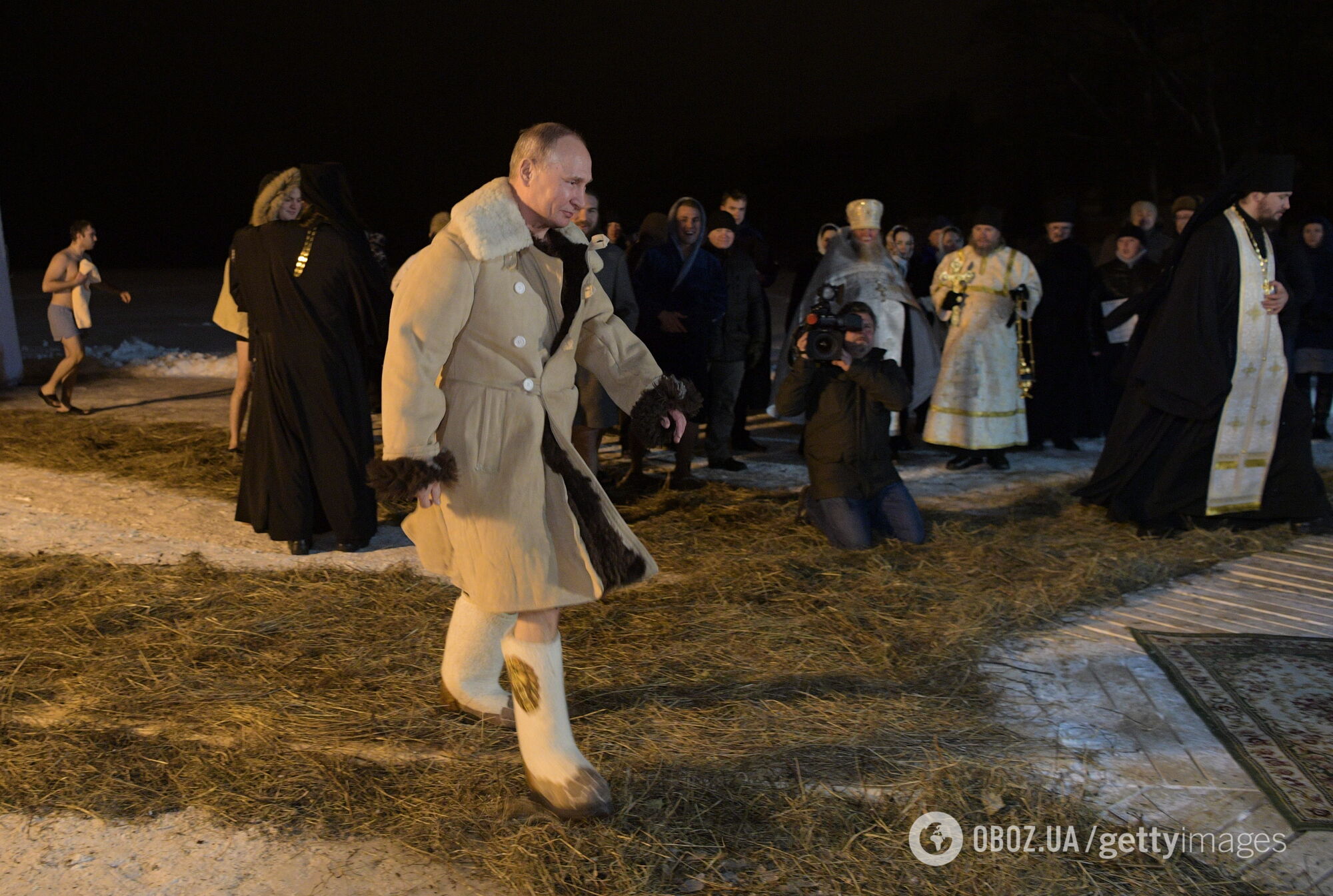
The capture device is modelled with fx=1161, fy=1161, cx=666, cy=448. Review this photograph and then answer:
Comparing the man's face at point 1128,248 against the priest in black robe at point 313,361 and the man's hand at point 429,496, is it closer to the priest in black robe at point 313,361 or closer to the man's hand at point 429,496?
the priest in black robe at point 313,361

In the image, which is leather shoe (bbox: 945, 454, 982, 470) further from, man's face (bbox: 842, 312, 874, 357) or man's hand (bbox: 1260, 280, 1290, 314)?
man's hand (bbox: 1260, 280, 1290, 314)

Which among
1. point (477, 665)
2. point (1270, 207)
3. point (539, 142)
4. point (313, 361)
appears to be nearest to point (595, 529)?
point (477, 665)

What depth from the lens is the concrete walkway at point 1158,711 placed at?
3160 millimetres

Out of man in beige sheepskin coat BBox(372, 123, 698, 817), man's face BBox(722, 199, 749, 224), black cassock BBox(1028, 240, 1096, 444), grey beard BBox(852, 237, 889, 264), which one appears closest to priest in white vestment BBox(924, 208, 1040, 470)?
grey beard BBox(852, 237, 889, 264)

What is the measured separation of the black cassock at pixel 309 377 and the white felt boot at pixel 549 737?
2700 mm

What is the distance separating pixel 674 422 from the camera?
3.46 meters

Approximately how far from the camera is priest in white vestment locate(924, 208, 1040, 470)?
7824 millimetres

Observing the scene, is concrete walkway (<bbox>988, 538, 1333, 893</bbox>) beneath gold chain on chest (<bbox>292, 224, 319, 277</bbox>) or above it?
beneath

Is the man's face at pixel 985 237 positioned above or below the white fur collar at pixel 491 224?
above

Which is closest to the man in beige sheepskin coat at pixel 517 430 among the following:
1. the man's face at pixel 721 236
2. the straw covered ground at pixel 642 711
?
the straw covered ground at pixel 642 711

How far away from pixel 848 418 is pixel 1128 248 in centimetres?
396

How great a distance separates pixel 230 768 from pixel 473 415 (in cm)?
134

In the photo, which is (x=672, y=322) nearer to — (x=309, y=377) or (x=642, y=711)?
(x=309, y=377)

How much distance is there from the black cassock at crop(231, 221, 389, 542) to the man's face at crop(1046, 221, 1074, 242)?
5.26 metres
